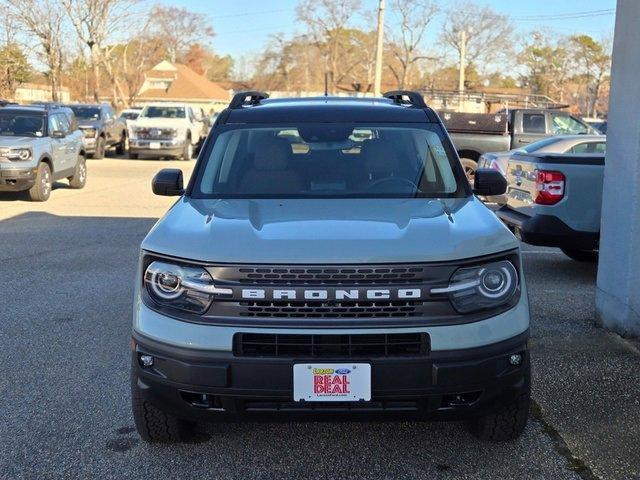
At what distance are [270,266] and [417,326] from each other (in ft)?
2.23

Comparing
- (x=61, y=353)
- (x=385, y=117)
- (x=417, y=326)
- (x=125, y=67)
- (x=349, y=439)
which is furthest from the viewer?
(x=125, y=67)

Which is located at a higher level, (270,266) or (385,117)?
(385,117)

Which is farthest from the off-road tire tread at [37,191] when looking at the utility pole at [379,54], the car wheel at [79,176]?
the utility pole at [379,54]

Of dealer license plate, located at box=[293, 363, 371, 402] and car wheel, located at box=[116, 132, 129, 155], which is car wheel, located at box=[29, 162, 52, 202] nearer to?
dealer license plate, located at box=[293, 363, 371, 402]

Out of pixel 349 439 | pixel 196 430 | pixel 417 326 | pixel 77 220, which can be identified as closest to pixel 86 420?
pixel 196 430

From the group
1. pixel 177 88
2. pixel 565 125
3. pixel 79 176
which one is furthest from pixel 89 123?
pixel 177 88

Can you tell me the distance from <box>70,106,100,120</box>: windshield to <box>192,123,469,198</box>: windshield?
21447 millimetres

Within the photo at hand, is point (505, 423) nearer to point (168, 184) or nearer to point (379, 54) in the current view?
point (168, 184)

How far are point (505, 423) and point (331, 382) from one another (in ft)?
3.45

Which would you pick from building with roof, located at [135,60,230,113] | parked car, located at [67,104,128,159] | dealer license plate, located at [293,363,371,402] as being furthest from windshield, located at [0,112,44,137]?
building with roof, located at [135,60,230,113]

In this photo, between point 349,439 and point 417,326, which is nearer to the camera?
point 417,326

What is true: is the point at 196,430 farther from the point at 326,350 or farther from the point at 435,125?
the point at 435,125

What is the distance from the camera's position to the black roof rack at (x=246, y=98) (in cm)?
503

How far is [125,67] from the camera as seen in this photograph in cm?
6556
